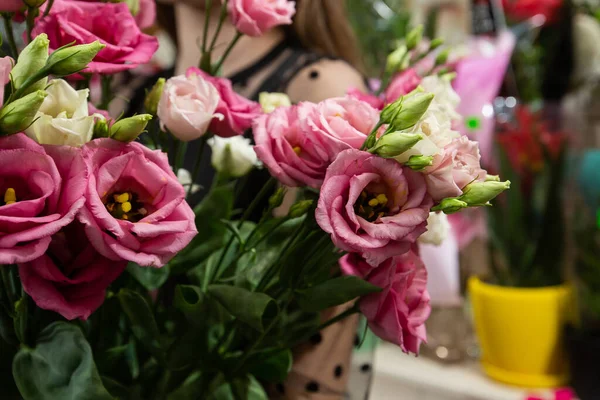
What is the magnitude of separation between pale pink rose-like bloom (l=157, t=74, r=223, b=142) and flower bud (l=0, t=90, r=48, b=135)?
0.29 ft

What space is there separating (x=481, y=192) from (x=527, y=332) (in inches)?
37.4

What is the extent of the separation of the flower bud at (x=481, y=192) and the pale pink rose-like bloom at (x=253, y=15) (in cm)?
17

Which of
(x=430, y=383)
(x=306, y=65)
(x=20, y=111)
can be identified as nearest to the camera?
(x=20, y=111)

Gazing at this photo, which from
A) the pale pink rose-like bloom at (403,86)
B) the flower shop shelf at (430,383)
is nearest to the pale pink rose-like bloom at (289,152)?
the pale pink rose-like bloom at (403,86)

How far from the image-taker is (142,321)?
38cm

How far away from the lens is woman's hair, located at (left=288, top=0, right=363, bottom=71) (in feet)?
2.37

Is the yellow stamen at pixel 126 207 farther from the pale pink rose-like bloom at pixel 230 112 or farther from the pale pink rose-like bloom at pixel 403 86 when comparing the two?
the pale pink rose-like bloom at pixel 403 86

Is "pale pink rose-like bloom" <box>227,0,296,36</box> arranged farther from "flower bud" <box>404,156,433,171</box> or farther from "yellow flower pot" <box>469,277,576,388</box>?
"yellow flower pot" <box>469,277,576,388</box>

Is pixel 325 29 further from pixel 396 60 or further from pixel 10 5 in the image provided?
pixel 10 5

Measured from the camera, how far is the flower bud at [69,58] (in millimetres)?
280

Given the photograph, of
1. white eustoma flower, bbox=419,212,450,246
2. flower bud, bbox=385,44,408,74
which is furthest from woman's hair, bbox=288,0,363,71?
white eustoma flower, bbox=419,212,450,246

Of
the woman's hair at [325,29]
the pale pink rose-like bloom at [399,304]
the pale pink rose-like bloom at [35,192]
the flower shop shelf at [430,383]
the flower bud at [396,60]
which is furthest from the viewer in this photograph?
the flower shop shelf at [430,383]

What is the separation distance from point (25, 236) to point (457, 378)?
3.43ft

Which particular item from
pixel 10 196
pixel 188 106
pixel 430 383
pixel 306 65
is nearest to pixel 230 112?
pixel 188 106
